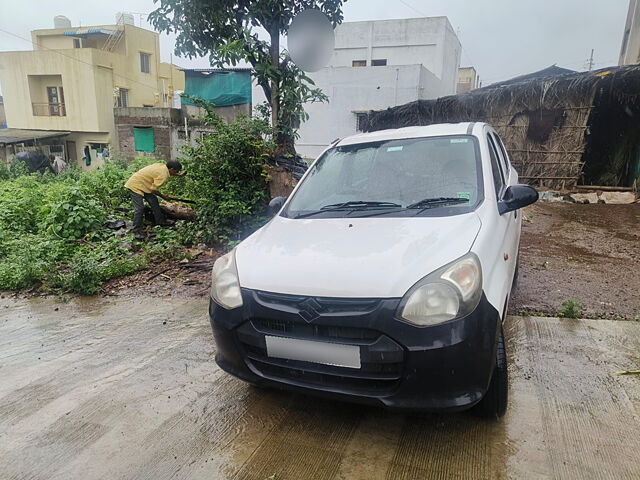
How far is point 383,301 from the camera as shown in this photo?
6.33 ft

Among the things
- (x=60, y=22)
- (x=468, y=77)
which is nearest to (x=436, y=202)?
(x=60, y=22)

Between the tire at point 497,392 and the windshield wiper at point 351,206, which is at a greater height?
the windshield wiper at point 351,206

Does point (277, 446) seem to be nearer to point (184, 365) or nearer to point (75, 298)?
point (184, 365)

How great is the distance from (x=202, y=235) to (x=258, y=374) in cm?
446

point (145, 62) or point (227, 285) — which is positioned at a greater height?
point (145, 62)

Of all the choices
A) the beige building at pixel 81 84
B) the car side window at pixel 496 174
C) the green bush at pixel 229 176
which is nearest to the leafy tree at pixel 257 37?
the green bush at pixel 229 176

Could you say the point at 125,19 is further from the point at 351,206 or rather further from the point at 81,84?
the point at 351,206

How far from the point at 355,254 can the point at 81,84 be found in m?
27.1

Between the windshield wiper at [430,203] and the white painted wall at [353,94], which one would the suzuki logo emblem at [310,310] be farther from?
the white painted wall at [353,94]

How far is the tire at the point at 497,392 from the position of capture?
86.6 inches

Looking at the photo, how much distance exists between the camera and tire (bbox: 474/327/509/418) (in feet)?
7.22

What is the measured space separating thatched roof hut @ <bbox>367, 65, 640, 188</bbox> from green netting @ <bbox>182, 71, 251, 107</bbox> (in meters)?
12.1

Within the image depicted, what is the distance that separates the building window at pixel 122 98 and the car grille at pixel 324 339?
2692 cm

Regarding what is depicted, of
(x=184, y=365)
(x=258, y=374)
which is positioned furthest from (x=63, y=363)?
(x=258, y=374)
